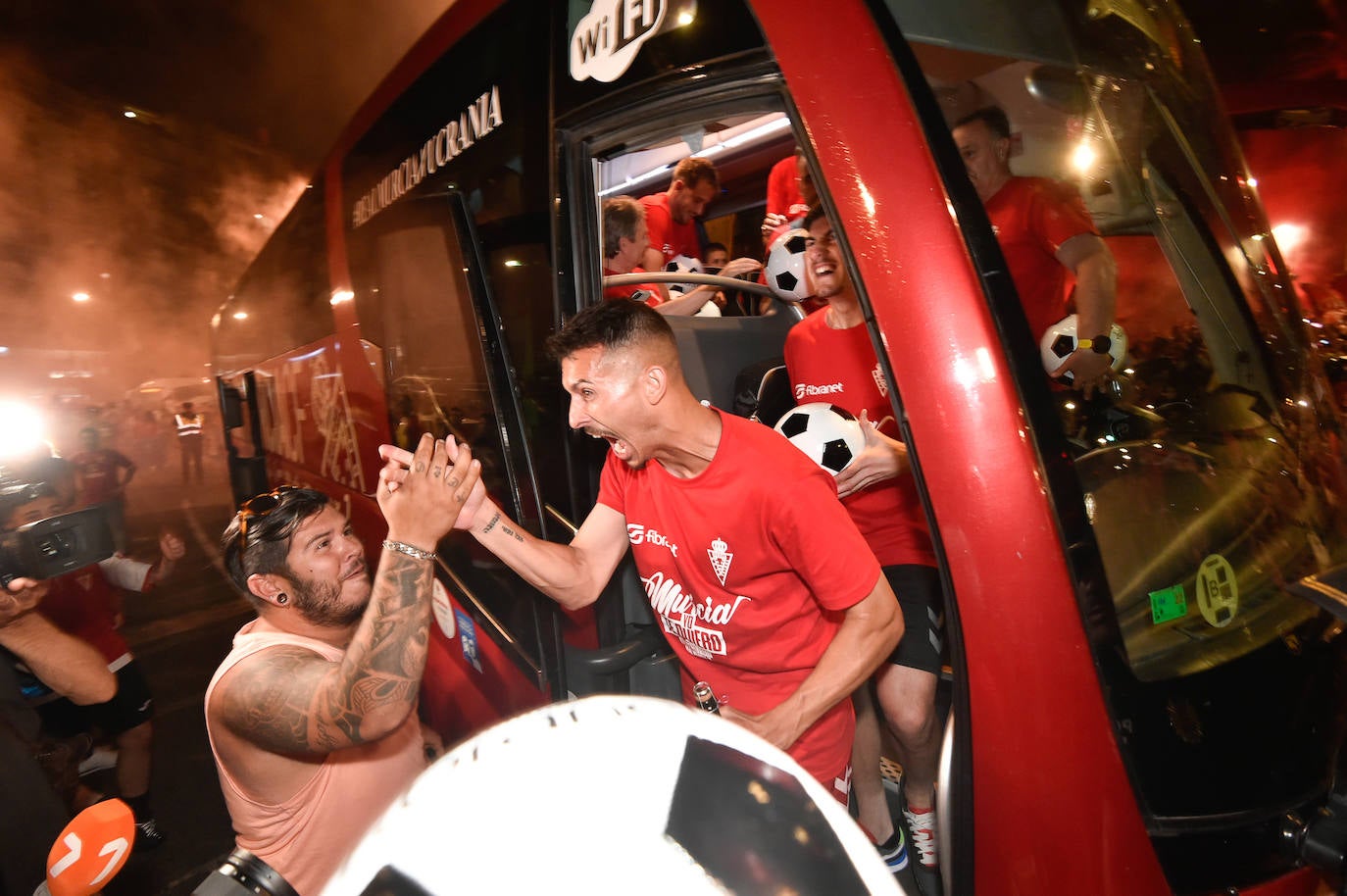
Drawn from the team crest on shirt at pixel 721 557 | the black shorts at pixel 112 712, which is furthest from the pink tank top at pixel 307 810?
the black shorts at pixel 112 712

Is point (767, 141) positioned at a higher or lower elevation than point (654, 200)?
higher

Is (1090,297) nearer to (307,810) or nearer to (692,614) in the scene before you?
(692,614)

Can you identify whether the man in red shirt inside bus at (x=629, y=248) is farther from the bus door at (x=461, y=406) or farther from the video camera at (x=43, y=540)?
the video camera at (x=43, y=540)

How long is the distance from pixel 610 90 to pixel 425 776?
144cm

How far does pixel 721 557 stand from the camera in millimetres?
1572

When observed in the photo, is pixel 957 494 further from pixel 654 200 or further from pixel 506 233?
pixel 654 200

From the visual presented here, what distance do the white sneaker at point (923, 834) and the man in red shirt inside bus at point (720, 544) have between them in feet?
1.68

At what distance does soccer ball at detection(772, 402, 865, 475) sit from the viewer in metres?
1.78

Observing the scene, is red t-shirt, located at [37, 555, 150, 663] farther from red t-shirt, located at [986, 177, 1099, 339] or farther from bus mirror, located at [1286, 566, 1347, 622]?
bus mirror, located at [1286, 566, 1347, 622]

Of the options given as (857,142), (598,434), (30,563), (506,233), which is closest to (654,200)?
(506,233)

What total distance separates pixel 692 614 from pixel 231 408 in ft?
11.1

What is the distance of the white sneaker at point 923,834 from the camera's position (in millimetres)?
1973

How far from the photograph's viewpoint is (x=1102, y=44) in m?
1.35

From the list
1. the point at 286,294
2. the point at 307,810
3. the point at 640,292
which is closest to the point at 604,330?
the point at 307,810
